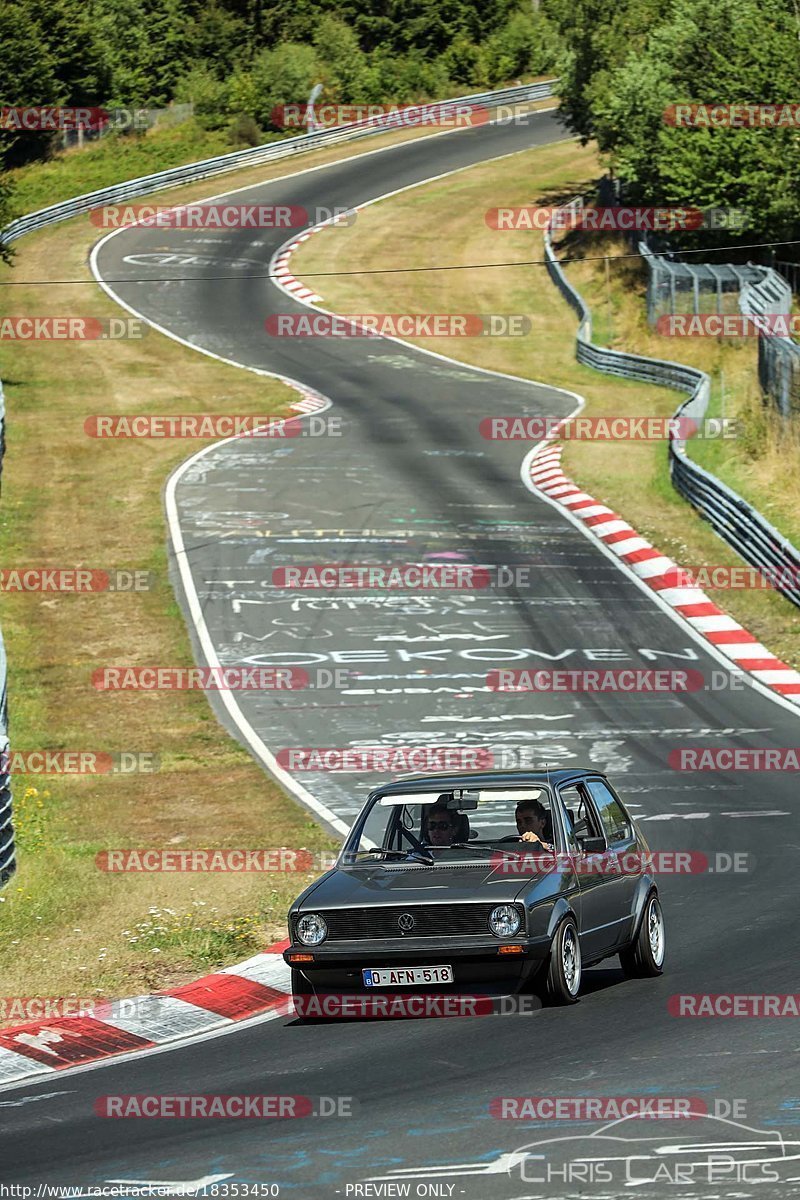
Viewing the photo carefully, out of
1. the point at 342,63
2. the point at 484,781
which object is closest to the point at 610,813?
the point at 484,781

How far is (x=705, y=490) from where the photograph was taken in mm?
32281

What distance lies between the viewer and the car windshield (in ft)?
37.3

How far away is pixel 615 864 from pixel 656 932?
0.68 m

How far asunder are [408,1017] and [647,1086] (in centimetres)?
241

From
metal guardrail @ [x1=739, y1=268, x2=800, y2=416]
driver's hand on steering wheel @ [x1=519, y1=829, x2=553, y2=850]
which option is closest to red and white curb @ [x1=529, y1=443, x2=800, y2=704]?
metal guardrail @ [x1=739, y1=268, x2=800, y2=416]

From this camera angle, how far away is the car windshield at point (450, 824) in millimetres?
11359

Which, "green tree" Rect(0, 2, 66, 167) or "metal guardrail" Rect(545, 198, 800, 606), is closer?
"metal guardrail" Rect(545, 198, 800, 606)

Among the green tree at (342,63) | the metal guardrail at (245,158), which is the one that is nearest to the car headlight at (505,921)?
the metal guardrail at (245,158)

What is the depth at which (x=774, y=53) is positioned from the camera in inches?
1901

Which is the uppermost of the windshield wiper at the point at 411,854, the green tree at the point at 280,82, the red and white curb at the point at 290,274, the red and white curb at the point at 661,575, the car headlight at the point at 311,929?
the green tree at the point at 280,82

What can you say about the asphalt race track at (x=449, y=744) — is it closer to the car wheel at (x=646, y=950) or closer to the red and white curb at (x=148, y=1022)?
the car wheel at (x=646, y=950)

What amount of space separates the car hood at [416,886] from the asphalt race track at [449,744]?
76 centimetres

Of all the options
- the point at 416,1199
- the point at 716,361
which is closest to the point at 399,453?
the point at 716,361

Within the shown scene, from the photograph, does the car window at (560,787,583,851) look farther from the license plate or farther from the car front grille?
the license plate
